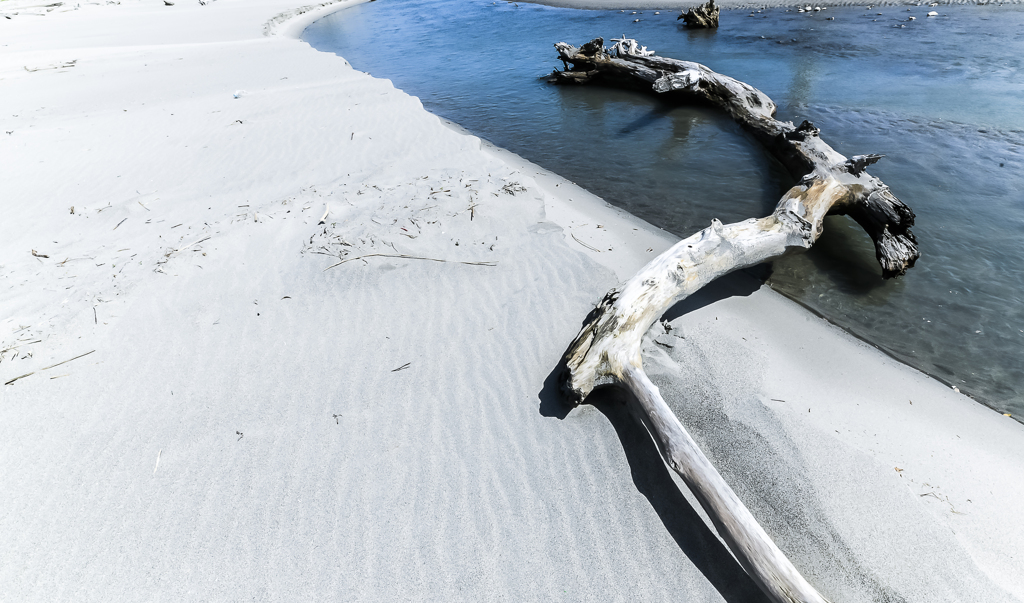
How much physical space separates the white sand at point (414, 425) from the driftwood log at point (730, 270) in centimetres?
24

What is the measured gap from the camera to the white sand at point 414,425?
256 centimetres

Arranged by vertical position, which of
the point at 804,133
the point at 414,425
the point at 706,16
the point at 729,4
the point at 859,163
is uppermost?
the point at 729,4

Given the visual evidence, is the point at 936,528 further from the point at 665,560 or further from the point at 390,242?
the point at 390,242

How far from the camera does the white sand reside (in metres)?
2.56

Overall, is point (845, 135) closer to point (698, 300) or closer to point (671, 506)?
point (698, 300)

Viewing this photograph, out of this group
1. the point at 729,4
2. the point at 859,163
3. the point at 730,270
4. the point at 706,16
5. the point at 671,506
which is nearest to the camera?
the point at 671,506

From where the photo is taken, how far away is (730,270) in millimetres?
4473

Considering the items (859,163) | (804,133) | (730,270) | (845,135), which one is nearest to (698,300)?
(730,270)

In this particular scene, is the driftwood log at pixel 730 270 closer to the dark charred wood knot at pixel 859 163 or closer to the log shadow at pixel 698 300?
the dark charred wood knot at pixel 859 163

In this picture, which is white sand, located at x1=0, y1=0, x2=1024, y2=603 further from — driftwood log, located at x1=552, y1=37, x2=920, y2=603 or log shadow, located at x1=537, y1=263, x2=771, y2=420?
driftwood log, located at x1=552, y1=37, x2=920, y2=603

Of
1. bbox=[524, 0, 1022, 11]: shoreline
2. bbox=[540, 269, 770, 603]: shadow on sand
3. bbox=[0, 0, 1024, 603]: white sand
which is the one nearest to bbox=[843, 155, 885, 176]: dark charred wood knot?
bbox=[0, 0, 1024, 603]: white sand

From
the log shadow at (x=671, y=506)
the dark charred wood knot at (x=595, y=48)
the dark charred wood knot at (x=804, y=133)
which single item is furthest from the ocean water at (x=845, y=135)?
the log shadow at (x=671, y=506)

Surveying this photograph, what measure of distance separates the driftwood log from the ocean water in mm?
431

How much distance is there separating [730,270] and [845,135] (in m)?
5.89
